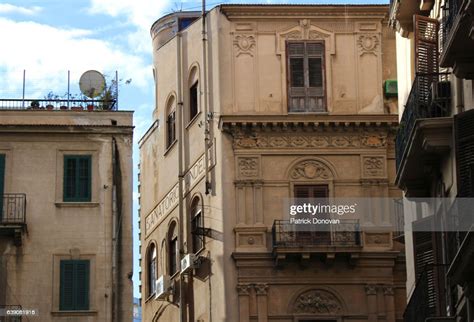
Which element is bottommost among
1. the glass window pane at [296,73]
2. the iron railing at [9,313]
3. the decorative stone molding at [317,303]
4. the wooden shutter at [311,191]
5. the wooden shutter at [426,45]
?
the iron railing at [9,313]

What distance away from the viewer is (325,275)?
153 feet

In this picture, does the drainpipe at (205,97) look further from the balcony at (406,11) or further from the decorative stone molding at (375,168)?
the balcony at (406,11)

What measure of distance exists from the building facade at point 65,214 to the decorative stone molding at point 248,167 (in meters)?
6.08

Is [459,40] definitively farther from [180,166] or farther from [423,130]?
[180,166]

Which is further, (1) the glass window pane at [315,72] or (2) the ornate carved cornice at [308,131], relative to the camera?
(1) the glass window pane at [315,72]

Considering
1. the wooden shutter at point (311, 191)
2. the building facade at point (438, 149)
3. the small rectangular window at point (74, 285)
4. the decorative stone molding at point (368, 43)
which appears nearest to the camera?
the building facade at point (438, 149)

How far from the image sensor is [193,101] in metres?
51.1

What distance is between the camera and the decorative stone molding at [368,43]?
162 ft

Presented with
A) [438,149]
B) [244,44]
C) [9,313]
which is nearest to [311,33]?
[244,44]

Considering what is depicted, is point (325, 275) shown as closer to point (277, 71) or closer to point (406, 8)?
point (277, 71)

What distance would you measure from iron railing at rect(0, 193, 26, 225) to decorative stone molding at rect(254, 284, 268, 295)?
8.66 m

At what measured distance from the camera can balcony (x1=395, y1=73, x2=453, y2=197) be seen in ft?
84.5

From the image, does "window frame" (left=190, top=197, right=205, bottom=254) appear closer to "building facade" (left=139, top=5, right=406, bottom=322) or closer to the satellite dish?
"building facade" (left=139, top=5, right=406, bottom=322)

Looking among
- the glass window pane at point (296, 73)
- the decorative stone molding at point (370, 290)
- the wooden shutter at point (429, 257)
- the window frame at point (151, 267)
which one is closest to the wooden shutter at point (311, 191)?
the decorative stone molding at point (370, 290)
